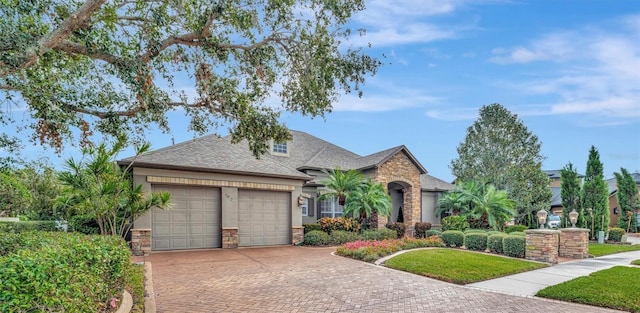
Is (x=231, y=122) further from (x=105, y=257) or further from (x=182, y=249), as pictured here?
(x=182, y=249)

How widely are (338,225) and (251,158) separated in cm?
523

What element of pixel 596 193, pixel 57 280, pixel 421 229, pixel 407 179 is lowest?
pixel 421 229

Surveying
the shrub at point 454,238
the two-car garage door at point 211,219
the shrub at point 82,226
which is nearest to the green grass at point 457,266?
the shrub at point 454,238

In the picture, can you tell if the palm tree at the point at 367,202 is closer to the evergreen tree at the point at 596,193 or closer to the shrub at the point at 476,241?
the shrub at the point at 476,241

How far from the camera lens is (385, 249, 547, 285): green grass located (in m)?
8.52

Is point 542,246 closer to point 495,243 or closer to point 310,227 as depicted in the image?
point 495,243

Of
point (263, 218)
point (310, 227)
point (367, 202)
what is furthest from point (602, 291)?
point (263, 218)

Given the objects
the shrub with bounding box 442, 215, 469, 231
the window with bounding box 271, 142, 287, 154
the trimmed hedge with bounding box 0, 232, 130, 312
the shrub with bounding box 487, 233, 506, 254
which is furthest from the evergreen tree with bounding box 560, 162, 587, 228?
the trimmed hedge with bounding box 0, 232, 130, 312

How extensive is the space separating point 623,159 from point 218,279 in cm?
3128

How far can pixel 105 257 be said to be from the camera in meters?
4.59

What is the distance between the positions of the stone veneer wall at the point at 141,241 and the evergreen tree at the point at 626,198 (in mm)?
32085

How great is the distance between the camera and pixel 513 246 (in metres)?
12.2

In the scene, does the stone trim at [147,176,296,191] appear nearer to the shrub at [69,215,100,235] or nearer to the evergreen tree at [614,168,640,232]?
the shrub at [69,215,100,235]

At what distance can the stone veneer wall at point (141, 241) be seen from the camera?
12.4 metres
